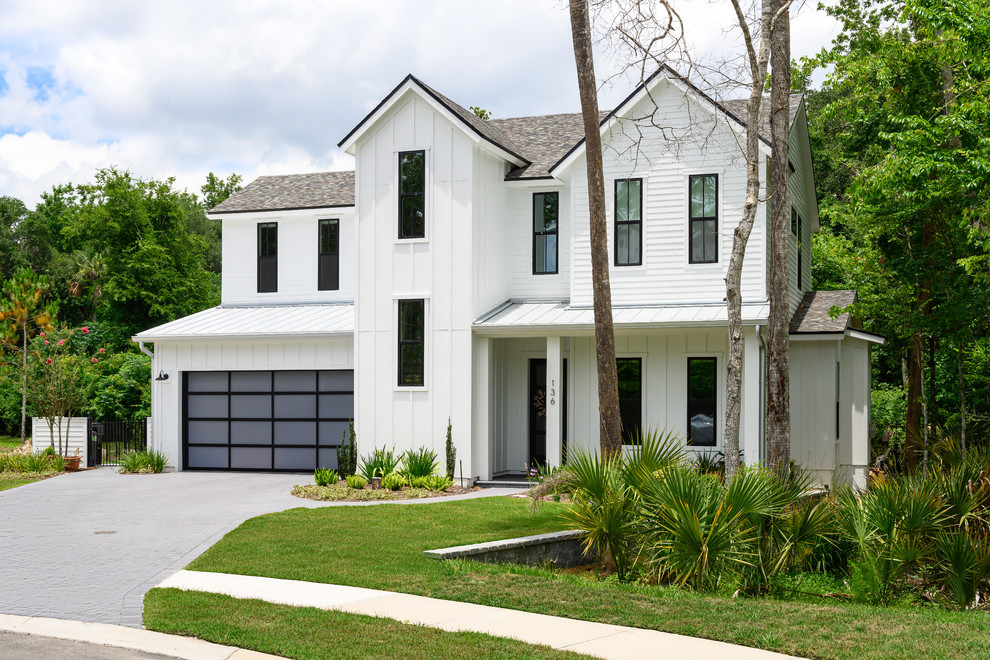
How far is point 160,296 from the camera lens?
141 feet

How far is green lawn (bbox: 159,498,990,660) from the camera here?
8.14 metres

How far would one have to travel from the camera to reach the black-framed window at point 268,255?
2580cm

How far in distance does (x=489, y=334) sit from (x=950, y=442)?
29.9 ft

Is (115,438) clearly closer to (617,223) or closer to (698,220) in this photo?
(617,223)

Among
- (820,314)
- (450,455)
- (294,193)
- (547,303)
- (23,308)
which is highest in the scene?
(294,193)

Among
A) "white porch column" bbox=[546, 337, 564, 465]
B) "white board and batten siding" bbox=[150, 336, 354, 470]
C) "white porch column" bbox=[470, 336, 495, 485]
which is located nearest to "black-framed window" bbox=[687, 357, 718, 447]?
"white porch column" bbox=[546, 337, 564, 465]

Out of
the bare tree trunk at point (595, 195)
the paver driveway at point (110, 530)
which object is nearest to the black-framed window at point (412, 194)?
the paver driveway at point (110, 530)

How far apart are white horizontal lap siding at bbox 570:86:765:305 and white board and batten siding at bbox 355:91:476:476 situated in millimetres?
2504

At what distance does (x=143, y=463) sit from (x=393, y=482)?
299 inches

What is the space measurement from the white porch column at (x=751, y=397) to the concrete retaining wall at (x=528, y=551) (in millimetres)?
6734

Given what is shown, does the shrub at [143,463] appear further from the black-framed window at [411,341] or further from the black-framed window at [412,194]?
the black-framed window at [412,194]

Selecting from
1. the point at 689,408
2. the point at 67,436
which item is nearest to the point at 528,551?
the point at 689,408

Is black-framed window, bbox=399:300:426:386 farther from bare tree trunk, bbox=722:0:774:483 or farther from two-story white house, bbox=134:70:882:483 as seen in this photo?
bare tree trunk, bbox=722:0:774:483

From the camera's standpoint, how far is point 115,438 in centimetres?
2541
